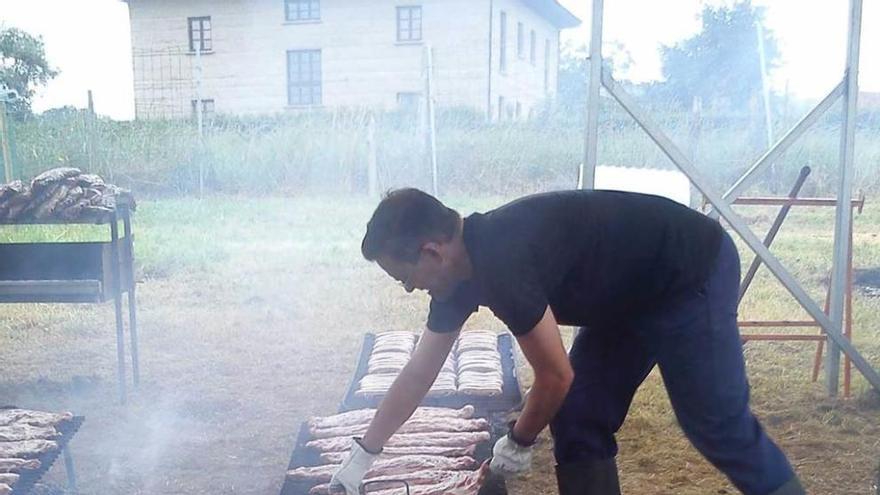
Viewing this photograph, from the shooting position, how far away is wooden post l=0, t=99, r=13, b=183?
249 inches

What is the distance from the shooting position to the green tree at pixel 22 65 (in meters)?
5.81

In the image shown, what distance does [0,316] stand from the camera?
638 centimetres

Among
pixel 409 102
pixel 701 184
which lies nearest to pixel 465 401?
pixel 701 184

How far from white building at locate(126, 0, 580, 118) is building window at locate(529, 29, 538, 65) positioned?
1 cm

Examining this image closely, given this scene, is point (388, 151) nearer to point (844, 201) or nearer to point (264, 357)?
point (264, 357)

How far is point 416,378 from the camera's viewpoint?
92.4 inches

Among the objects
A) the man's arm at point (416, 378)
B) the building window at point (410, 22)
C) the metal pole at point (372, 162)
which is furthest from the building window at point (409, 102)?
the man's arm at point (416, 378)

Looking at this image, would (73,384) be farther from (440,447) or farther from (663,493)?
(663,493)

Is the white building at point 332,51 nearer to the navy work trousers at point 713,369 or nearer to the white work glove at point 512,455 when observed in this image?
the navy work trousers at point 713,369

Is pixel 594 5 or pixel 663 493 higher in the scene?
pixel 594 5

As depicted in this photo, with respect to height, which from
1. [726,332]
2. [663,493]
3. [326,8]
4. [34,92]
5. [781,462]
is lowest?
[663,493]

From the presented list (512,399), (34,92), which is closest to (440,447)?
(512,399)

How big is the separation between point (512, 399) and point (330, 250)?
3.96 metres

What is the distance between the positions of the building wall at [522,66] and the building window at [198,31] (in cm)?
203
